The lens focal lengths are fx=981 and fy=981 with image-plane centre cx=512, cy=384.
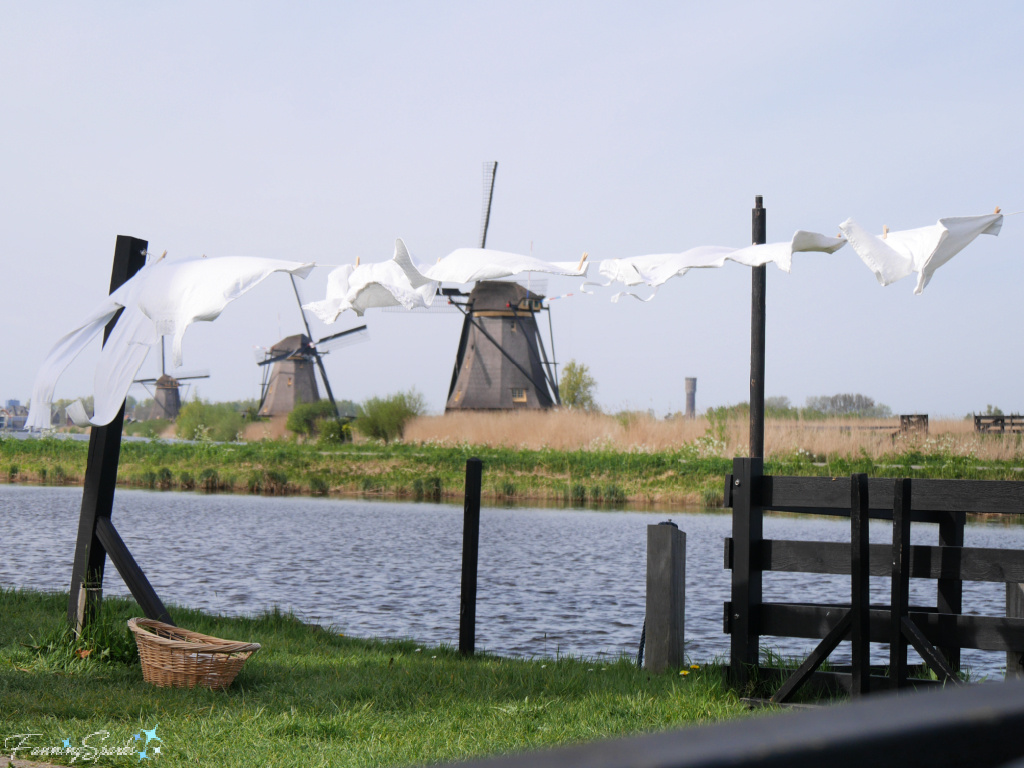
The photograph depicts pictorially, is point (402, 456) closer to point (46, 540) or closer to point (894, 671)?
point (46, 540)

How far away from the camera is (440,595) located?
10.8 meters

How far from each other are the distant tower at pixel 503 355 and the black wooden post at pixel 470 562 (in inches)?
1082

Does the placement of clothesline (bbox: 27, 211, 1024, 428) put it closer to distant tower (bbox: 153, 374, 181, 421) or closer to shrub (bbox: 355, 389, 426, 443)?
shrub (bbox: 355, 389, 426, 443)

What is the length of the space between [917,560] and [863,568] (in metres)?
0.43

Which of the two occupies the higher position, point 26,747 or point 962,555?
point 962,555

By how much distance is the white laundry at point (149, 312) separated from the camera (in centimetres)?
548

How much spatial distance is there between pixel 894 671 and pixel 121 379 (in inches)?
175

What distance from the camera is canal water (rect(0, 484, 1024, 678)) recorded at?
909 cm

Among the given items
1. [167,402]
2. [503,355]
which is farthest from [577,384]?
[167,402]

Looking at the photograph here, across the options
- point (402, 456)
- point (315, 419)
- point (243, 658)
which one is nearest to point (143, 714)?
point (243, 658)

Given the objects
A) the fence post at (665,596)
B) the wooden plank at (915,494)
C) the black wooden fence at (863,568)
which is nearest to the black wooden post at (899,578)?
the black wooden fence at (863,568)

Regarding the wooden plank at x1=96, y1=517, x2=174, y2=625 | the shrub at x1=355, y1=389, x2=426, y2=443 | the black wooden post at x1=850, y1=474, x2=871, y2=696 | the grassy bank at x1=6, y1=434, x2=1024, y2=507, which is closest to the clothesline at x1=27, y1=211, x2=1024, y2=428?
the wooden plank at x1=96, y1=517, x2=174, y2=625

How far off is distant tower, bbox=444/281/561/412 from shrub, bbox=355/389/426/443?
1.27 meters

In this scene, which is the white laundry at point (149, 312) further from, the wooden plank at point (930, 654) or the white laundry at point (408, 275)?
the wooden plank at point (930, 654)
